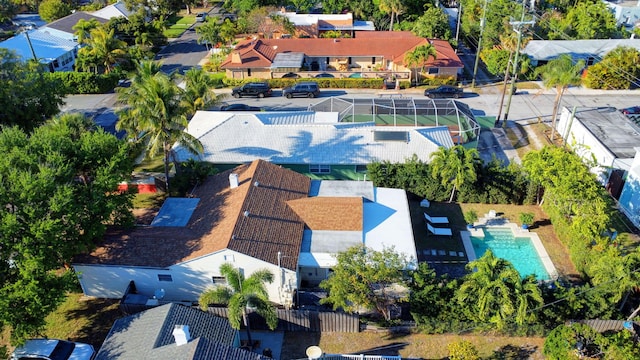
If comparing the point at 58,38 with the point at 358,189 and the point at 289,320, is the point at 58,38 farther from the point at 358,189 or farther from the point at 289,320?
the point at 289,320

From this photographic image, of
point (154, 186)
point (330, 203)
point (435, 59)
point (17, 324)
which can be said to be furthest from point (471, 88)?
point (17, 324)

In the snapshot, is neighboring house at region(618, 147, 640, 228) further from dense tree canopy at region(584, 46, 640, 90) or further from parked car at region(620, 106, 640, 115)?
dense tree canopy at region(584, 46, 640, 90)

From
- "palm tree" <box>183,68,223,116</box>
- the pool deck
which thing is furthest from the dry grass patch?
"palm tree" <box>183,68,223,116</box>

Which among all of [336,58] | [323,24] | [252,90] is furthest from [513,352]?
[323,24]

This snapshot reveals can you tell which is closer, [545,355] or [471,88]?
[545,355]

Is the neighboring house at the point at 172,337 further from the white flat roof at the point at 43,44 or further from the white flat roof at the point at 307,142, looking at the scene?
the white flat roof at the point at 43,44

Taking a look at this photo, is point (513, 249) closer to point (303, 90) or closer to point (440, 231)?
point (440, 231)

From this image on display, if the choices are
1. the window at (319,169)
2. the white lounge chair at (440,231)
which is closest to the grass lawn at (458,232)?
the white lounge chair at (440,231)
